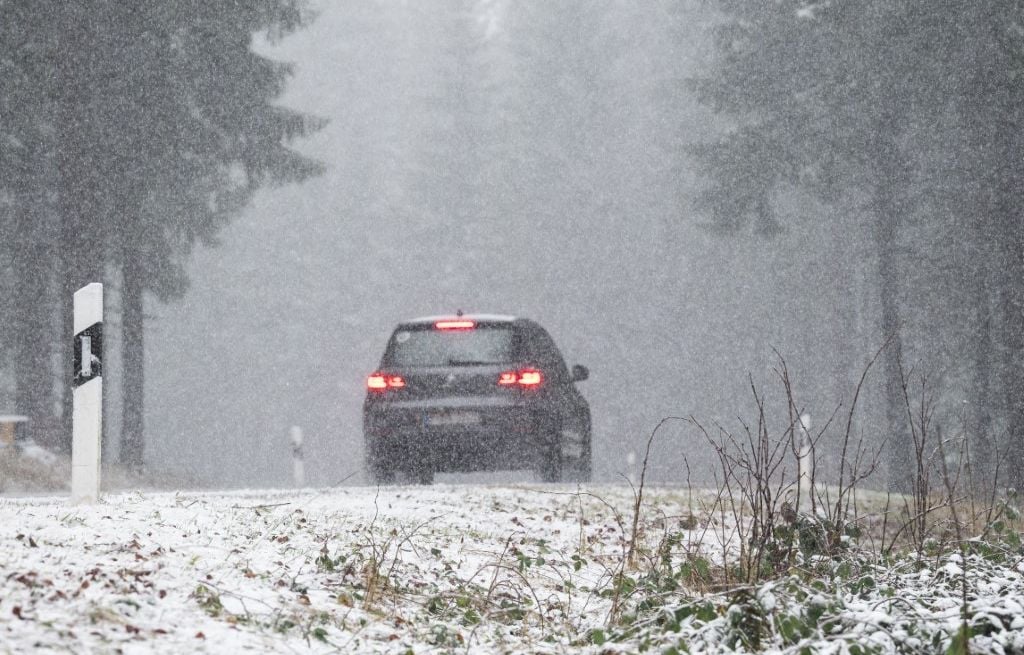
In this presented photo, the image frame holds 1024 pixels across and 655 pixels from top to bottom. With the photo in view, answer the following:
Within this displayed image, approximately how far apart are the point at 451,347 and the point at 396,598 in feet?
22.4

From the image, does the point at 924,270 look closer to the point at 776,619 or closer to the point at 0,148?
the point at 0,148

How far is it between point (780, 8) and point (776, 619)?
18909mm

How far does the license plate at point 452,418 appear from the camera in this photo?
11469mm

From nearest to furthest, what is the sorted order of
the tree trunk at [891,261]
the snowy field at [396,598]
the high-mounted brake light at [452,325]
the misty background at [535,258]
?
1. the snowy field at [396,598]
2. the high-mounted brake light at [452,325]
3. the tree trunk at [891,261]
4. the misty background at [535,258]

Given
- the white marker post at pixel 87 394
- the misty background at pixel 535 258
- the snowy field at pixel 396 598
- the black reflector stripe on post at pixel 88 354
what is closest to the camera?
the snowy field at pixel 396 598

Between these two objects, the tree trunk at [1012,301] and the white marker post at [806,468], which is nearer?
the white marker post at [806,468]

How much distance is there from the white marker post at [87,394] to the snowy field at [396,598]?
0.48 meters

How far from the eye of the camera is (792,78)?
20.8 meters

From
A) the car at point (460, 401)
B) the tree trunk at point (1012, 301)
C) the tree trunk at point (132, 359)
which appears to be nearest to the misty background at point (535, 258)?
the tree trunk at point (132, 359)

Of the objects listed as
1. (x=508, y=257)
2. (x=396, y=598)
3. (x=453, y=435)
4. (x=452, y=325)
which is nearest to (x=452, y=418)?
(x=453, y=435)

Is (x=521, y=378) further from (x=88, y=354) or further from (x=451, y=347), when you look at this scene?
(x=88, y=354)

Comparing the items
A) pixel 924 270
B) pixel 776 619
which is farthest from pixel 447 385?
pixel 924 270

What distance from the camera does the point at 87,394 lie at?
7.10 meters

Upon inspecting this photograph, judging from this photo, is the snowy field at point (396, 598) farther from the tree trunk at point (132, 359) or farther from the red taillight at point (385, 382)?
the tree trunk at point (132, 359)
